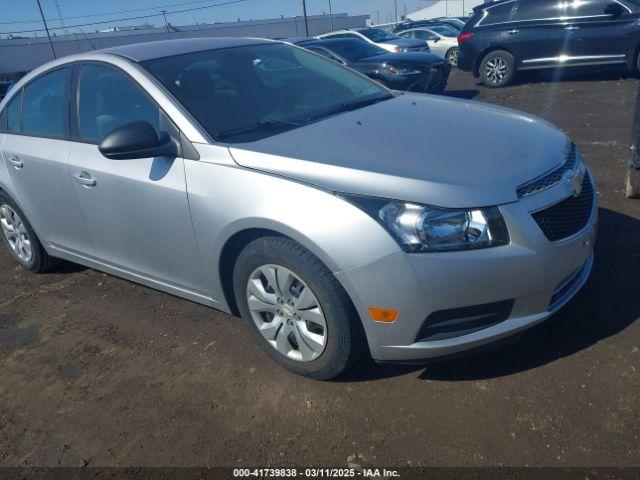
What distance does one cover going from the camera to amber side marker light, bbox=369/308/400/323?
7.80ft

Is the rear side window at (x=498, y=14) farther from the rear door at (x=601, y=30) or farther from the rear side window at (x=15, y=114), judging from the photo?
the rear side window at (x=15, y=114)

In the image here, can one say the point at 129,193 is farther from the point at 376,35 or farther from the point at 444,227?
the point at 376,35

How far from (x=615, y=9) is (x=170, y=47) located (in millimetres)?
9814

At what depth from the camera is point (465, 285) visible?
7.55ft

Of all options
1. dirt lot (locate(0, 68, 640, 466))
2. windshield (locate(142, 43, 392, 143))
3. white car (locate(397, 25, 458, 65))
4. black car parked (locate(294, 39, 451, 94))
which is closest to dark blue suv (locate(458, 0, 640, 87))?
black car parked (locate(294, 39, 451, 94))

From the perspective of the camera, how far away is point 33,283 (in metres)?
4.51

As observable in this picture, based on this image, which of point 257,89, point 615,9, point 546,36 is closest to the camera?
→ point 257,89

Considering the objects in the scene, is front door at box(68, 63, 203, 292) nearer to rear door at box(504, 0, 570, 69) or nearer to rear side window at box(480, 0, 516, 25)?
rear door at box(504, 0, 570, 69)

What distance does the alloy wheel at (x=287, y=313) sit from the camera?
2.62 meters

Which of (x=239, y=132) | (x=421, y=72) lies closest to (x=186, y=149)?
(x=239, y=132)

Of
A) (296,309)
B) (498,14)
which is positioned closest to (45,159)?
(296,309)

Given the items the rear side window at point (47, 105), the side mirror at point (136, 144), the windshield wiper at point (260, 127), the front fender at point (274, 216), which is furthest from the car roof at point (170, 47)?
the front fender at point (274, 216)

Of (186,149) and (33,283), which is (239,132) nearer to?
(186,149)

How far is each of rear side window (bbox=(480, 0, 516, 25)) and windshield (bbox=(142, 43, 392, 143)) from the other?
8.79 m
